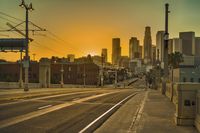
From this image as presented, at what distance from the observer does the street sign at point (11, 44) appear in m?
76.9

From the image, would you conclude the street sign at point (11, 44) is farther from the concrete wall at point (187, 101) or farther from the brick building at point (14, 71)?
the concrete wall at point (187, 101)

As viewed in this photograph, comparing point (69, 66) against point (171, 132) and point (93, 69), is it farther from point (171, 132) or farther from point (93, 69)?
point (171, 132)

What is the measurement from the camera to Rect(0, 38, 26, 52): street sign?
252ft

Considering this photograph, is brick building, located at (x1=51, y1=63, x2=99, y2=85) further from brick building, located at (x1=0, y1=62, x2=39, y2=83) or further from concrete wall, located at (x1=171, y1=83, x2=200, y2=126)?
concrete wall, located at (x1=171, y1=83, x2=200, y2=126)

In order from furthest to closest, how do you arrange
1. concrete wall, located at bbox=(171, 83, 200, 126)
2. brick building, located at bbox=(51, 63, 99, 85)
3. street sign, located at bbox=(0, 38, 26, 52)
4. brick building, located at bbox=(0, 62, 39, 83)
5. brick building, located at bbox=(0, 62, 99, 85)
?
brick building, located at bbox=(51, 63, 99, 85) < brick building, located at bbox=(0, 62, 99, 85) < brick building, located at bbox=(0, 62, 39, 83) < street sign, located at bbox=(0, 38, 26, 52) < concrete wall, located at bbox=(171, 83, 200, 126)

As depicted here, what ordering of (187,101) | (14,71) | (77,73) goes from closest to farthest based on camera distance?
(187,101), (14,71), (77,73)

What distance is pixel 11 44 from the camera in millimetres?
77875

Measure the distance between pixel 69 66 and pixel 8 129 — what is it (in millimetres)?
131157

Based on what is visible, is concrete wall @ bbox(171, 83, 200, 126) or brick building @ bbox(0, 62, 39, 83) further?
brick building @ bbox(0, 62, 39, 83)

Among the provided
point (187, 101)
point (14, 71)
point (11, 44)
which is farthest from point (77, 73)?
point (187, 101)

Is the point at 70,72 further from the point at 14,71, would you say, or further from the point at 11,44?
the point at 11,44

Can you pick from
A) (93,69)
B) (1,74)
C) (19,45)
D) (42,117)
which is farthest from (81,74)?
(42,117)

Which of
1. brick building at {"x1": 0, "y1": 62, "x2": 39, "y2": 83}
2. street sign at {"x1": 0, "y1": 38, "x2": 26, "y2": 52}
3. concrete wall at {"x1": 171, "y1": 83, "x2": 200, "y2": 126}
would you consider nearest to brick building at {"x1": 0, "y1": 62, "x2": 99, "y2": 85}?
brick building at {"x1": 0, "y1": 62, "x2": 39, "y2": 83}

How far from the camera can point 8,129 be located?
1277 cm
